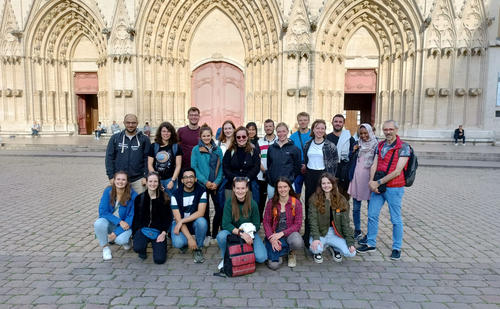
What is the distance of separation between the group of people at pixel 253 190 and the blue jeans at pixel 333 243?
0.01 metres

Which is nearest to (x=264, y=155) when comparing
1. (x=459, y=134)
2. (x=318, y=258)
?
(x=318, y=258)

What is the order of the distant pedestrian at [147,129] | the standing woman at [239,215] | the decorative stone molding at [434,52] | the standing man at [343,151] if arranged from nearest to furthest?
1. the standing woman at [239,215]
2. the standing man at [343,151]
3. the distant pedestrian at [147,129]
4. the decorative stone molding at [434,52]

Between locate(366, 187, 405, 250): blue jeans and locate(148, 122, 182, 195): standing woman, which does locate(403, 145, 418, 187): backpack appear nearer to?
locate(366, 187, 405, 250): blue jeans

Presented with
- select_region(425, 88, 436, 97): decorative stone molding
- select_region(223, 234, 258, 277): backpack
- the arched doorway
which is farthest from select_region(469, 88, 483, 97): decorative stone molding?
select_region(223, 234, 258, 277): backpack

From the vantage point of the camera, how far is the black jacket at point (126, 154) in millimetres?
4590

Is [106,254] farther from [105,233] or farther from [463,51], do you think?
[463,51]

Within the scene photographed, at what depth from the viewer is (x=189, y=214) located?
4227 mm

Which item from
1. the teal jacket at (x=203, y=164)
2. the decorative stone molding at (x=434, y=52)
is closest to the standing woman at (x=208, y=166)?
the teal jacket at (x=203, y=164)

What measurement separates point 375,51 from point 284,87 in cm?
561

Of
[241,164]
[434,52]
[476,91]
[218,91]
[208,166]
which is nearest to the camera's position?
[241,164]

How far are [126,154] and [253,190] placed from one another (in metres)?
1.85

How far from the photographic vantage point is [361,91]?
59.6 feet

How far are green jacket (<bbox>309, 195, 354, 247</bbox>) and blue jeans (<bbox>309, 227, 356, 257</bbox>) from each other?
5 cm

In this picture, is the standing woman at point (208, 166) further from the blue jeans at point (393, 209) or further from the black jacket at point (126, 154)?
the blue jeans at point (393, 209)
